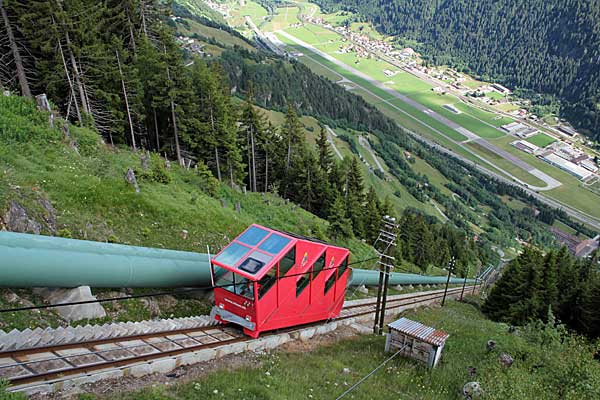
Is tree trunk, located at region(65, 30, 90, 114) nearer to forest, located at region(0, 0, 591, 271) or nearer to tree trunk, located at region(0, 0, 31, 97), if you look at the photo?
forest, located at region(0, 0, 591, 271)

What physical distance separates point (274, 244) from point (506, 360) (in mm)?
10752

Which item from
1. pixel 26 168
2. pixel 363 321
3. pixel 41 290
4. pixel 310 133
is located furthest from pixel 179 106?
pixel 310 133

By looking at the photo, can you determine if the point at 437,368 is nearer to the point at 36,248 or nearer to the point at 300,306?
the point at 300,306

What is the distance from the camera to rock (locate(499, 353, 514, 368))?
741 inches

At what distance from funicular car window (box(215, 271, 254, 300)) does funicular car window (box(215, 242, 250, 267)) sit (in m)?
0.49

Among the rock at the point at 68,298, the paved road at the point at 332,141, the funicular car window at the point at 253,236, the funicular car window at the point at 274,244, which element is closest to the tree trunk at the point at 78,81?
the funicular car window at the point at 253,236

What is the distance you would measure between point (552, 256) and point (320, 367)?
45850 millimetres

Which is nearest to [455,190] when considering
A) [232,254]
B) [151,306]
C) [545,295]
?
[545,295]

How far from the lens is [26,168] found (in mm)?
22469

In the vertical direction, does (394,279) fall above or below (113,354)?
below

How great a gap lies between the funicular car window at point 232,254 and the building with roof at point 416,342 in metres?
7.09

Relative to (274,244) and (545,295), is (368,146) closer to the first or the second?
(545,295)

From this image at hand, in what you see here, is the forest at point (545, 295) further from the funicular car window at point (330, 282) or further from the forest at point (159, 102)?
the funicular car window at point (330, 282)

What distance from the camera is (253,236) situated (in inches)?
740
